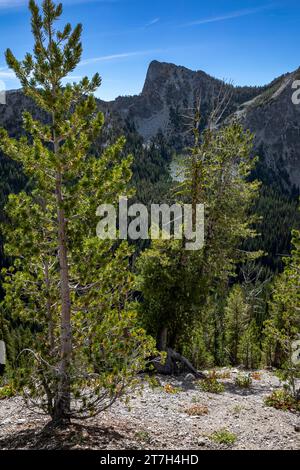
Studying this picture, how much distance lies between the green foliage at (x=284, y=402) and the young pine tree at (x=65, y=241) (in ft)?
23.6

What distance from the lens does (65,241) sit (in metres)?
10.5

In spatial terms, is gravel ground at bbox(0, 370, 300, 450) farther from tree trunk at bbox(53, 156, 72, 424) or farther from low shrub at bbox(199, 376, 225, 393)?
low shrub at bbox(199, 376, 225, 393)

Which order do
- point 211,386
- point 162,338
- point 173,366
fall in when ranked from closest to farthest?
point 211,386, point 173,366, point 162,338

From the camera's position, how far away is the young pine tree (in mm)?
9977

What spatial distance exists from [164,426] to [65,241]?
6276 millimetres

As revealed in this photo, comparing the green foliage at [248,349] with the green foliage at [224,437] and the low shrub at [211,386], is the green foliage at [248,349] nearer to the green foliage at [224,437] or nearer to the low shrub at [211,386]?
A: the low shrub at [211,386]

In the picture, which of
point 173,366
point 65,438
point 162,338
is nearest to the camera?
point 65,438

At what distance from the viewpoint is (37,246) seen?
1023cm

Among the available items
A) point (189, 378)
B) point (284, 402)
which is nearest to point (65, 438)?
point (284, 402)

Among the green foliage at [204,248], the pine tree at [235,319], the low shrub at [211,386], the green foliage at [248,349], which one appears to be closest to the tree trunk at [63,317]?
the low shrub at [211,386]

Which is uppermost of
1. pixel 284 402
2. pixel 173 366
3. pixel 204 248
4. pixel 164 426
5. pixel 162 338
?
pixel 204 248

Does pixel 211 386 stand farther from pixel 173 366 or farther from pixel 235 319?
pixel 235 319

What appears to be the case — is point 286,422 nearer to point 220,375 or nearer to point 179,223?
point 220,375

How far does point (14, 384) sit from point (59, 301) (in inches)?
92.8
